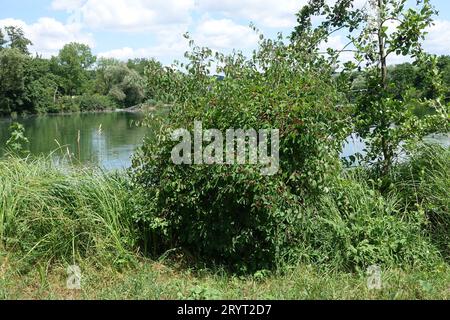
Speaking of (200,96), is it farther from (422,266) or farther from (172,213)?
(422,266)

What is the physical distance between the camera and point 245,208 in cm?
387

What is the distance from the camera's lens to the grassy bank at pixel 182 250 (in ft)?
11.6

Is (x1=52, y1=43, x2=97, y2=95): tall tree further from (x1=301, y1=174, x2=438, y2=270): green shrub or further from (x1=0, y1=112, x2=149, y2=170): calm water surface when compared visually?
(x1=301, y1=174, x2=438, y2=270): green shrub

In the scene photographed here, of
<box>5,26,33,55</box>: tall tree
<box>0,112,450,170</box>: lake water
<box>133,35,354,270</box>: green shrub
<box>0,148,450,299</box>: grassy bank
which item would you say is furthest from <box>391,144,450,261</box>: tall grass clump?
<box>5,26,33,55</box>: tall tree

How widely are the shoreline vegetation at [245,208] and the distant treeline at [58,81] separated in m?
35.7

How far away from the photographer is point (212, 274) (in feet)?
13.0

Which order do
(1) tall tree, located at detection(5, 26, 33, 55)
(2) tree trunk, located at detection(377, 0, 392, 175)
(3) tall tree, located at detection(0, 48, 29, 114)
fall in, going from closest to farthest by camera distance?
(2) tree trunk, located at detection(377, 0, 392, 175) < (3) tall tree, located at detection(0, 48, 29, 114) < (1) tall tree, located at detection(5, 26, 33, 55)

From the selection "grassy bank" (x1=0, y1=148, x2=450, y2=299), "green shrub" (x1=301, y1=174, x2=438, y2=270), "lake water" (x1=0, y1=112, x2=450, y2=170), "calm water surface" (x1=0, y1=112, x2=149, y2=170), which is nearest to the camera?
"grassy bank" (x1=0, y1=148, x2=450, y2=299)

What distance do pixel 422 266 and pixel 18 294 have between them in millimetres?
3349

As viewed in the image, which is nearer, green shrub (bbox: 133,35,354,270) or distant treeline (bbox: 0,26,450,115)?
green shrub (bbox: 133,35,354,270)

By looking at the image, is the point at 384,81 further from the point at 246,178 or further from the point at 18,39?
the point at 18,39

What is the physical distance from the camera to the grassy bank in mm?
3541

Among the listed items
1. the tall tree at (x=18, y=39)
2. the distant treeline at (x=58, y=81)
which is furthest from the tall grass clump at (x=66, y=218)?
the tall tree at (x=18, y=39)
